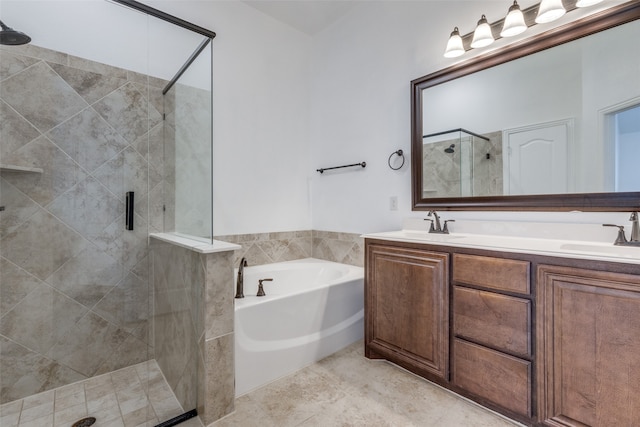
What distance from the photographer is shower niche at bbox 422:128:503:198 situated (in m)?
1.87

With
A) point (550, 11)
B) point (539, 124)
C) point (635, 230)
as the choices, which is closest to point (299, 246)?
point (539, 124)

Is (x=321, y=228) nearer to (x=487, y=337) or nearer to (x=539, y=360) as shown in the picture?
(x=487, y=337)

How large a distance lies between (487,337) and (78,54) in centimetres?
287

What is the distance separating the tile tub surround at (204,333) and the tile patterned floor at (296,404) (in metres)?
0.10

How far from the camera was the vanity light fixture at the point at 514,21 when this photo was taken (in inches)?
64.0

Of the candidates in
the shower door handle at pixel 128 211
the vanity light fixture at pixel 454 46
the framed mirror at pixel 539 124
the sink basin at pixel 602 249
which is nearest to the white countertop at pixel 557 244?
the sink basin at pixel 602 249

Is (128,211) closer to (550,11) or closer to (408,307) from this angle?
(408,307)

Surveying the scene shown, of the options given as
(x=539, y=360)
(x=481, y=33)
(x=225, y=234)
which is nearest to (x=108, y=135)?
(x=225, y=234)

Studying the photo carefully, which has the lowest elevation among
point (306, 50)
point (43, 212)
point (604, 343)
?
point (604, 343)

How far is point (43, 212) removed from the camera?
69.2 inches

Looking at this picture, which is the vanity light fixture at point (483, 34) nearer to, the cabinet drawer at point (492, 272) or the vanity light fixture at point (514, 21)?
the vanity light fixture at point (514, 21)

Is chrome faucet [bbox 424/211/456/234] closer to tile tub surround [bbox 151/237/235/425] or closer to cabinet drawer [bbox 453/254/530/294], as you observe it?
cabinet drawer [bbox 453/254/530/294]

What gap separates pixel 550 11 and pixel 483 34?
0.33 metres

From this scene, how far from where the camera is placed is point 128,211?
205 cm
